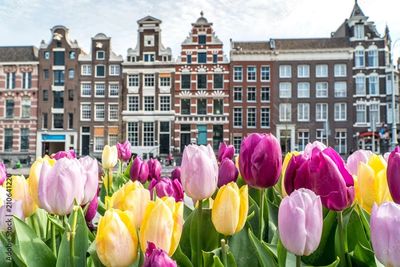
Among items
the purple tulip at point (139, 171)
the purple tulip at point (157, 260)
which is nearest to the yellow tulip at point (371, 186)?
the purple tulip at point (157, 260)

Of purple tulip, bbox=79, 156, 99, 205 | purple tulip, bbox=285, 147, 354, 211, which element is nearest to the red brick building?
purple tulip, bbox=79, 156, 99, 205

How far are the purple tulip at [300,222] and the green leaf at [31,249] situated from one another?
0.46 metres

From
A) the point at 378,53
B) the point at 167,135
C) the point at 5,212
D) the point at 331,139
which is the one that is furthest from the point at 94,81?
the point at 5,212

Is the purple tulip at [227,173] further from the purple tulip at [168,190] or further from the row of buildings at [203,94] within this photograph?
the row of buildings at [203,94]

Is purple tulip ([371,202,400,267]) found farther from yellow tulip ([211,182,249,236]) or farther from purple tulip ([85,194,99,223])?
purple tulip ([85,194,99,223])

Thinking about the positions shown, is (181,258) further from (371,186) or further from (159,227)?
(371,186)

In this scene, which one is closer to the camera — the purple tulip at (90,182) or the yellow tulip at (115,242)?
the yellow tulip at (115,242)

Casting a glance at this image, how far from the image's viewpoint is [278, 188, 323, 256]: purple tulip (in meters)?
0.62

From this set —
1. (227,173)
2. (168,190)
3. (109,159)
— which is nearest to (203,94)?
(109,159)

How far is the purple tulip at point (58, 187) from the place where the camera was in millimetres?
819

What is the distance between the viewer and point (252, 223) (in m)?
1.01

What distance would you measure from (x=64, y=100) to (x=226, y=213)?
89.9 ft

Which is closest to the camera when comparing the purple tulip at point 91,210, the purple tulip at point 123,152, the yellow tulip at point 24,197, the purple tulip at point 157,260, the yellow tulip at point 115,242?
the purple tulip at point 157,260

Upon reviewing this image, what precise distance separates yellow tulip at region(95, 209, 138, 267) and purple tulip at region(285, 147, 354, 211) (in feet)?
1.16
